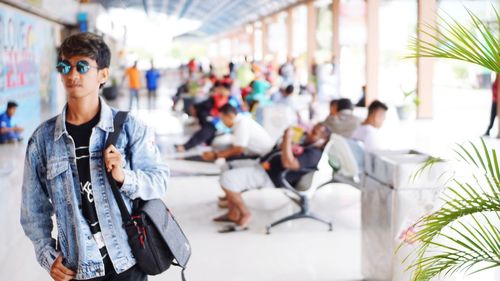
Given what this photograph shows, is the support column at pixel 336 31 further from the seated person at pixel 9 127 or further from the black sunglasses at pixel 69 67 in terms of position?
the black sunglasses at pixel 69 67

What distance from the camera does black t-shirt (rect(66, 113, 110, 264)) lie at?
2.19 meters

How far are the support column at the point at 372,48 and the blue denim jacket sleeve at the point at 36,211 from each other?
1269 cm

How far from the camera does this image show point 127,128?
2.26 meters

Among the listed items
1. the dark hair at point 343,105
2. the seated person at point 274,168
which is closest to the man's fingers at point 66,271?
the seated person at point 274,168

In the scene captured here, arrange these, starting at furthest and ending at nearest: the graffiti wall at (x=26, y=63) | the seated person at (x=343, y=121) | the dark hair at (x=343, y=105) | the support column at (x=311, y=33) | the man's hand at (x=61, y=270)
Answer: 1. the support column at (x=311, y=33)
2. the dark hair at (x=343, y=105)
3. the seated person at (x=343, y=121)
4. the graffiti wall at (x=26, y=63)
5. the man's hand at (x=61, y=270)

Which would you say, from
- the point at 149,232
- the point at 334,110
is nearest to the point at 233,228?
the point at 334,110

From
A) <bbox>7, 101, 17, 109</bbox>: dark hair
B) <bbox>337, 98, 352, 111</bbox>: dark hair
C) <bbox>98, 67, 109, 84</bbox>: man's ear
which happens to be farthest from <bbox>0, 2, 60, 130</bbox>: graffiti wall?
<bbox>98, 67, 109, 84</bbox>: man's ear

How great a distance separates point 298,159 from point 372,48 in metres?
10.1

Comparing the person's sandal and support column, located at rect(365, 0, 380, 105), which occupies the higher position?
support column, located at rect(365, 0, 380, 105)

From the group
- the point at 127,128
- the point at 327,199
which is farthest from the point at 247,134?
the point at 127,128

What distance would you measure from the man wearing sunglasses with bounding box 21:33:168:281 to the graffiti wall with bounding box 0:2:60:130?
13.2 ft

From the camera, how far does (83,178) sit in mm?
2186

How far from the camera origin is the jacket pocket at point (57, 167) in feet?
7.09

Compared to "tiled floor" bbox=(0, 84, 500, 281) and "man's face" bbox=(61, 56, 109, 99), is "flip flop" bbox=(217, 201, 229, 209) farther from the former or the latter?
"man's face" bbox=(61, 56, 109, 99)
